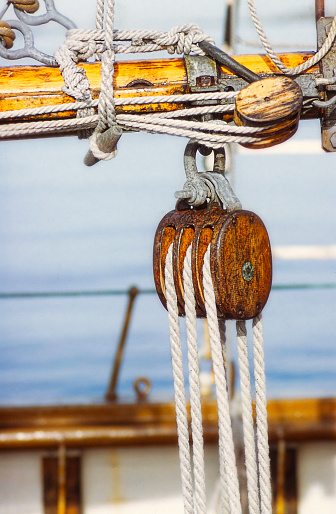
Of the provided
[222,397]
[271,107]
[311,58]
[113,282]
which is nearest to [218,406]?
[222,397]

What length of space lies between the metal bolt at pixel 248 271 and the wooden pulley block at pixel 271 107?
0.16m

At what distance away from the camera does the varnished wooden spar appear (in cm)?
85

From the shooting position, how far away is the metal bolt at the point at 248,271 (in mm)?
764

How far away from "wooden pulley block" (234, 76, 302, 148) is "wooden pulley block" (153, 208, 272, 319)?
0.11 metres

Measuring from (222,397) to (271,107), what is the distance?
1.21 feet

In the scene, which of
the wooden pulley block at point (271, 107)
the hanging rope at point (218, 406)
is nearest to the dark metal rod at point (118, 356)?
the hanging rope at point (218, 406)

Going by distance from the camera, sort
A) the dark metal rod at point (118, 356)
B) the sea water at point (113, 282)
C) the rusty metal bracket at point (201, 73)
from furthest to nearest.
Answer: the sea water at point (113, 282)
the dark metal rod at point (118, 356)
the rusty metal bracket at point (201, 73)

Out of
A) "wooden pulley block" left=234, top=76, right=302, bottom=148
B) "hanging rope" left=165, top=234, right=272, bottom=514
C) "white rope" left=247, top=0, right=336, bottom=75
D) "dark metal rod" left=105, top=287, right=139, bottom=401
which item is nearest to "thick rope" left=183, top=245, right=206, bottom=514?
"hanging rope" left=165, top=234, right=272, bottom=514

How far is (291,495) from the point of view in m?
1.72

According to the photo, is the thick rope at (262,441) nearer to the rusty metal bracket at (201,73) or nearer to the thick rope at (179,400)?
the thick rope at (179,400)

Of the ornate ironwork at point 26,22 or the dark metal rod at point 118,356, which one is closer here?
the ornate ironwork at point 26,22

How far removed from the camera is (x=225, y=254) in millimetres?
743

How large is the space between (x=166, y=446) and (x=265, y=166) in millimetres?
5771

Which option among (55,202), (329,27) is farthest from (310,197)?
(329,27)
